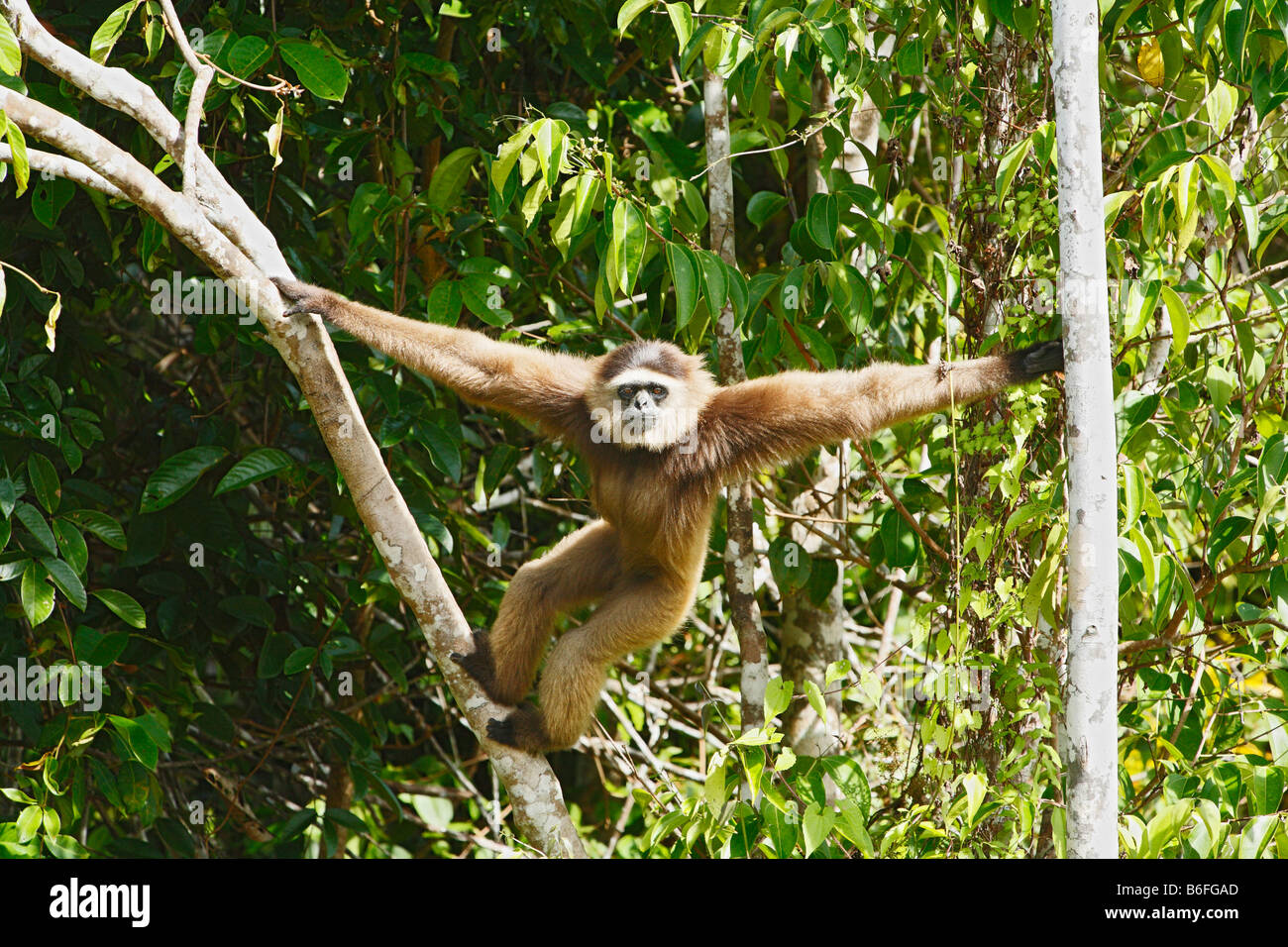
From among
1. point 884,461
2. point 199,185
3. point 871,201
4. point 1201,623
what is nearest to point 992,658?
point 1201,623

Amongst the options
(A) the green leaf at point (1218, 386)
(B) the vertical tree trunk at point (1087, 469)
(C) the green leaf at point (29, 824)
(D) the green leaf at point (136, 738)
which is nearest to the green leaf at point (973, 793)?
(B) the vertical tree trunk at point (1087, 469)

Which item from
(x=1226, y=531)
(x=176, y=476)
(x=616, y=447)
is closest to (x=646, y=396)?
(x=616, y=447)

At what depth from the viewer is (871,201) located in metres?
4.98

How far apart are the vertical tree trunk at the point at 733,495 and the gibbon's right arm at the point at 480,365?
70 cm

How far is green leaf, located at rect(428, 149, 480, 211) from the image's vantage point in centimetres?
522

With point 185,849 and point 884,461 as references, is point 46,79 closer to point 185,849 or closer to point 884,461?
point 185,849

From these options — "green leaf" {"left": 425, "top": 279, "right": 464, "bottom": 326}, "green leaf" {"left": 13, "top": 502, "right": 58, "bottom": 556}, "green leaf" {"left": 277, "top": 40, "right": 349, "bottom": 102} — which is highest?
"green leaf" {"left": 277, "top": 40, "right": 349, "bottom": 102}

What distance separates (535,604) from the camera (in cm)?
524

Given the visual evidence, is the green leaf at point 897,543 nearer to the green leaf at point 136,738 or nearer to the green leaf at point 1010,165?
the green leaf at point 1010,165

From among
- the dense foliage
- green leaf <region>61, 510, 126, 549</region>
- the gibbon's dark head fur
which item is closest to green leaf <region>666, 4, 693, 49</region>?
the dense foliage

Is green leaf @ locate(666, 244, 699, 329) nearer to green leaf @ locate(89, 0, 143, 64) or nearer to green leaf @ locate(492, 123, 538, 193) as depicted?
green leaf @ locate(492, 123, 538, 193)

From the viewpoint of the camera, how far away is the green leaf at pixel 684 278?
437 centimetres

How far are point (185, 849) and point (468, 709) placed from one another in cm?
172

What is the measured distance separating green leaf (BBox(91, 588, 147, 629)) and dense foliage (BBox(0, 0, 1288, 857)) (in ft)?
0.13
